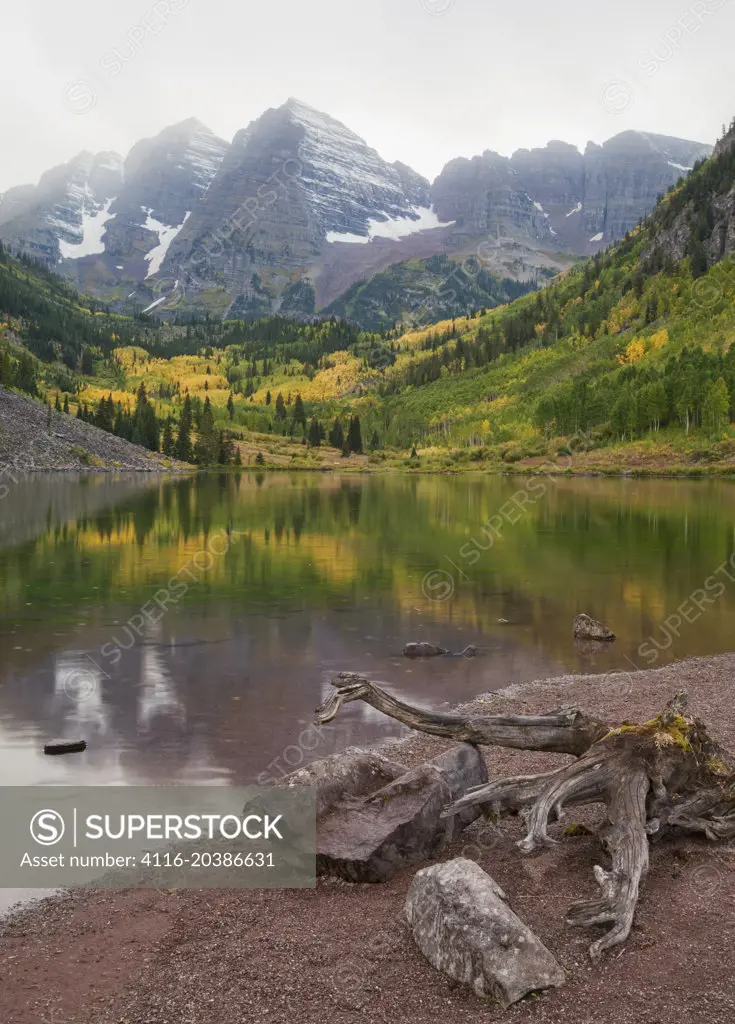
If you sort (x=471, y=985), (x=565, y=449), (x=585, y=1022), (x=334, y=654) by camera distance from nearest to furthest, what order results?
1. (x=585, y=1022)
2. (x=471, y=985)
3. (x=334, y=654)
4. (x=565, y=449)

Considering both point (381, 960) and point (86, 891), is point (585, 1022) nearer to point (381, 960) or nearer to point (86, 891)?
point (381, 960)

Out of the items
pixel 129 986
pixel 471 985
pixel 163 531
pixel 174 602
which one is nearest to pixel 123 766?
pixel 129 986

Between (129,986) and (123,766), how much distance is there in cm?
771

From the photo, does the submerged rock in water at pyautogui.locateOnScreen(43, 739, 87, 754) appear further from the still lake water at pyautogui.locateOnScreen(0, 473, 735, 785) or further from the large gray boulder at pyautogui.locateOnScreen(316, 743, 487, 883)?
the large gray boulder at pyautogui.locateOnScreen(316, 743, 487, 883)

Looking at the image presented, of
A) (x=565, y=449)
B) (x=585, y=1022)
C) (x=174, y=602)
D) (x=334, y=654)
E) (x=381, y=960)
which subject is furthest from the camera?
(x=565, y=449)

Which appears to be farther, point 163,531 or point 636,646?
point 163,531

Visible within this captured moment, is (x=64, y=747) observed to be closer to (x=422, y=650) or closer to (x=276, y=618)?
(x=422, y=650)

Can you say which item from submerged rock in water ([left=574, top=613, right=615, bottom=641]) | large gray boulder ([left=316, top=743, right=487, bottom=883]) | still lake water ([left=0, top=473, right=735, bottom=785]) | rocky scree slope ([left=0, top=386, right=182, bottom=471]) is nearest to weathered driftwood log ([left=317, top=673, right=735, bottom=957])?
large gray boulder ([left=316, top=743, right=487, bottom=883])

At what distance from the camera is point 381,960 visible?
8.30m

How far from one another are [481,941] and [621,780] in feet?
11.1

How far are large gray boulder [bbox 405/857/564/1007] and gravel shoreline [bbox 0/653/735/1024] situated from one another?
16 cm

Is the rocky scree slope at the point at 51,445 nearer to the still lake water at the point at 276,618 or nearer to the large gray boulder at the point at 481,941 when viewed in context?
the still lake water at the point at 276,618

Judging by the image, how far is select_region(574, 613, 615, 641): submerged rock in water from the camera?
27016mm

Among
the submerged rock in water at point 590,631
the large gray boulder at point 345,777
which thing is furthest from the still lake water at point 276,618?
the large gray boulder at point 345,777
